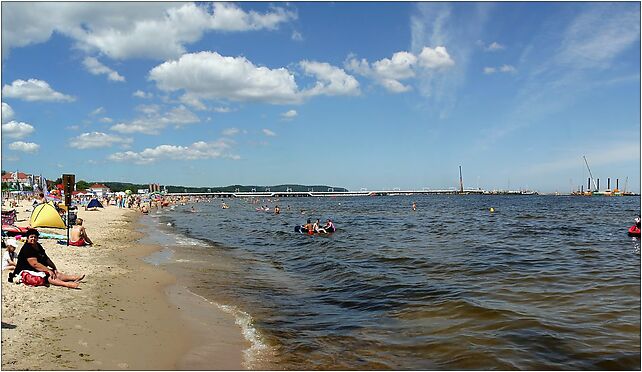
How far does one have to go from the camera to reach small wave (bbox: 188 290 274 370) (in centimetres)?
846

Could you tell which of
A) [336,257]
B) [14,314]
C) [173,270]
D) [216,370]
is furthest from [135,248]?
[216,370]

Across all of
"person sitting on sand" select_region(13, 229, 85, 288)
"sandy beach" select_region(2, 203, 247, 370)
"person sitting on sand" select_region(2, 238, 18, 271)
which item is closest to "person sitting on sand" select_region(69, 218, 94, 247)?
"sandy beach" select_region(2, 203, 247, 370)

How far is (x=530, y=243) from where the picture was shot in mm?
26906

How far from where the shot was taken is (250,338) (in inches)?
387

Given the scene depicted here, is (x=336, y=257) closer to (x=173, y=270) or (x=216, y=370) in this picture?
(x=173, y=270)

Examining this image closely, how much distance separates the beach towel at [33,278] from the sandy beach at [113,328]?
23 centimetres

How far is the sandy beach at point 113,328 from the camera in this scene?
280 inches

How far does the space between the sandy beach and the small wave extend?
0.60ft

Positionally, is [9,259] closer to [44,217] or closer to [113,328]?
[113,328]

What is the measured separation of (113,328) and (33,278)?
3.43m

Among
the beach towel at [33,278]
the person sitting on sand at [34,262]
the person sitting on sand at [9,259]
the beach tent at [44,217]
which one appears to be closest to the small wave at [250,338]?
the person sitting on sand at [34,262]

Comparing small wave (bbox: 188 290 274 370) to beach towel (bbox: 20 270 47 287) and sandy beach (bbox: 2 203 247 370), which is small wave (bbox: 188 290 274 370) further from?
beach towel (bbox: 20 270 47 287)

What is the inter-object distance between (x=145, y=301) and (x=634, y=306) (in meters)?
12.9

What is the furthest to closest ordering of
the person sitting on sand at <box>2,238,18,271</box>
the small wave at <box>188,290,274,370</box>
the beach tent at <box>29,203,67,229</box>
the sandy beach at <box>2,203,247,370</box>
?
1. the beach tent at <box>29,203,67,229</box>
2. the person sitting on sand at <box>2,238,18,271</box>
3. the small wave at <box>188,290,274,370</box>
4. the sandy beach at <box>2,203,247,370</box>
